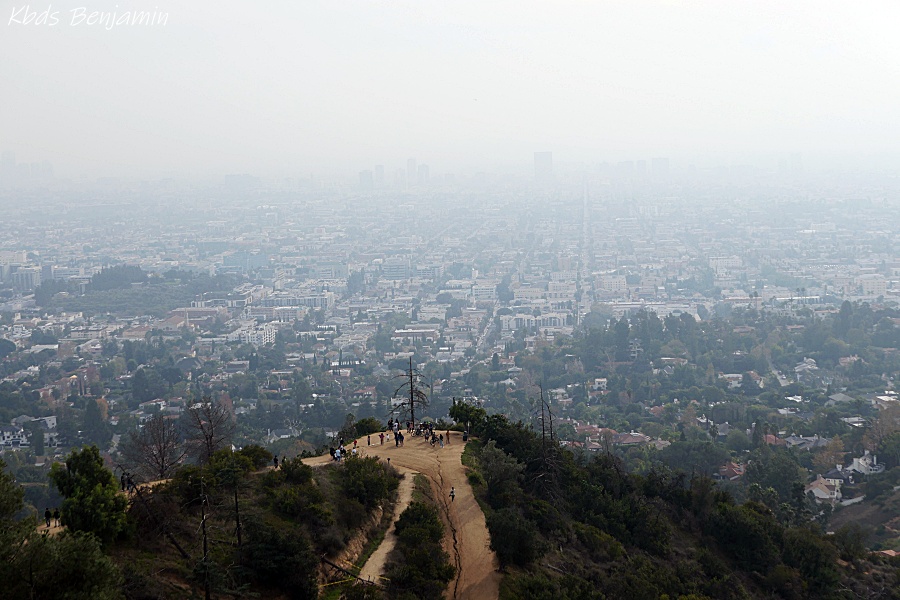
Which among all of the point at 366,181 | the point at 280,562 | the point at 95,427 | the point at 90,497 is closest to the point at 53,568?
the point at 90,497

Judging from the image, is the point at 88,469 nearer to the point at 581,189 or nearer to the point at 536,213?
the point at 536,213

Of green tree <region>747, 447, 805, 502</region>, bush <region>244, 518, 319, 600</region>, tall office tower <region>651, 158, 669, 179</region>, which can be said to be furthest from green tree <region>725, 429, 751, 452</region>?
tall office tower <region>651, 158, 669, 179</region>

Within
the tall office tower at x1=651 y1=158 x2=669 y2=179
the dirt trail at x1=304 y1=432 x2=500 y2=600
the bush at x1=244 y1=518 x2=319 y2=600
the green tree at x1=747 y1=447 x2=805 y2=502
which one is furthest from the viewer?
the tall office tower at x1=651 y1=158 x2=669 y2=179

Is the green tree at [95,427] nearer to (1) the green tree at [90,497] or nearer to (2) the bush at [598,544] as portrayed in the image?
(2) the bush at [598,544]

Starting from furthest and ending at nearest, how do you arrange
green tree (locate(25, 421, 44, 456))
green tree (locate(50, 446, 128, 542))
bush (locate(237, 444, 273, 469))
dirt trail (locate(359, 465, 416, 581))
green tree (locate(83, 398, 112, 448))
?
green tree (locate(83, 398, 112, 448)), green tree (locate(25, 421, 44, 456)), bush (locate(237, 444, 273, 469)), dirt trail (locate(359, 465, 416, 581)), green tree (locate(50, 446, 128, 542))

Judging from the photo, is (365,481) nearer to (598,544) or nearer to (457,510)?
(457,510)

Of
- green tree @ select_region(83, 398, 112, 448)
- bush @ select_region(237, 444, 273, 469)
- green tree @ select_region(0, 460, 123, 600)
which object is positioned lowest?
green tree @ select_region(83, 398, 112, 448)

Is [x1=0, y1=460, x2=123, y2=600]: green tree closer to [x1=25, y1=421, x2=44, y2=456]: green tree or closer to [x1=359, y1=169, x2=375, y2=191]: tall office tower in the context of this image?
[x1=25, y1=421, x2=44, y2=456]: green tree
